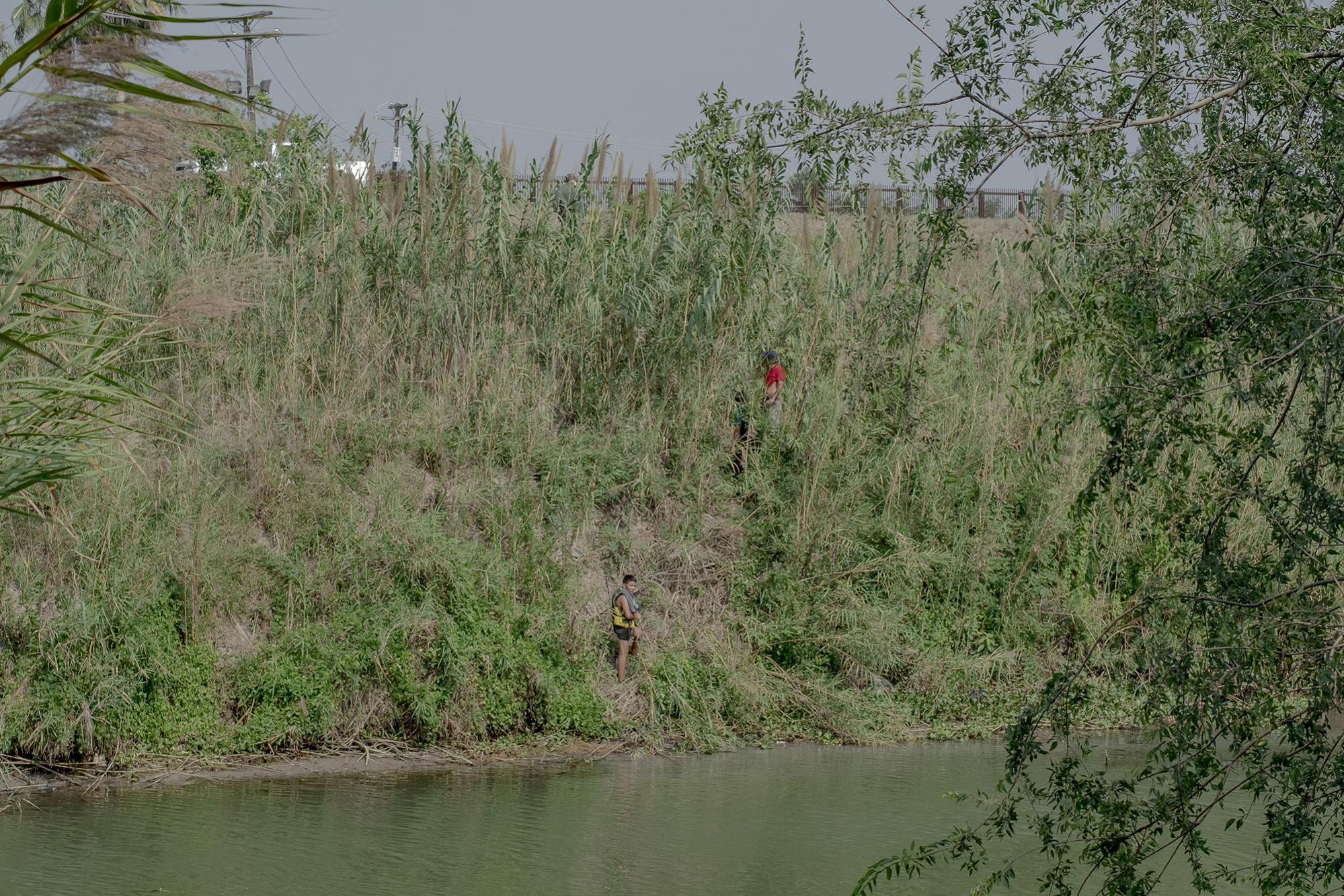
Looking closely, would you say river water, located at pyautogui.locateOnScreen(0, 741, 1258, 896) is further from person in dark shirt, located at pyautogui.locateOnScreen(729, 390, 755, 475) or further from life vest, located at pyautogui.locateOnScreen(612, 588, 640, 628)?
person in dark shirt, located at pyautogui.locateOnScreen(729, 390, 755, 475)

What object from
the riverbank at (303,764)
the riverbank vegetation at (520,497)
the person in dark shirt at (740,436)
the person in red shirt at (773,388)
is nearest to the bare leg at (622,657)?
the riverbank vegetation at (520,497)

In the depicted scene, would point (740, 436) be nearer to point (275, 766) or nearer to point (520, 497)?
point (520, 497)

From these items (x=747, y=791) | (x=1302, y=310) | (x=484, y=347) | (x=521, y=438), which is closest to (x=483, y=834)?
(x=747, y=791)

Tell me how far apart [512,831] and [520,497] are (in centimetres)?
397

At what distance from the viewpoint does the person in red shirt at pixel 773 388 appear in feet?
46.3

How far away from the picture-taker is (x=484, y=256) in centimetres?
1444

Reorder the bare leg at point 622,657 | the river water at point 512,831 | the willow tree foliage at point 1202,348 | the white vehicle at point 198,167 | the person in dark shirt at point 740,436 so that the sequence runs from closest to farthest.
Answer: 1. the willow tree foliage at point 1202,348
2. the river water at point 512,831
3. the bare leg at point 622,657
4. the person in dark shirt at point 740,436
5. the white vehicle at point 198,167

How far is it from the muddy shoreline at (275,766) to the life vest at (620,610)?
995 mm

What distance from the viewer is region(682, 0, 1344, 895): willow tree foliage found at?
416 cm

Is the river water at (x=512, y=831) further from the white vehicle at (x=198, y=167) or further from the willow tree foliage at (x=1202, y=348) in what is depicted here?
the white vehicle at (x=198, y=167)

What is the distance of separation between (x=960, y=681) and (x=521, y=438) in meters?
4.74

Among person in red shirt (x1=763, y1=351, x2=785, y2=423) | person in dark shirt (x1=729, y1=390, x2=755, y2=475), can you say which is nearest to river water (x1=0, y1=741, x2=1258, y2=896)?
person in dark shirt (x1=729, y1=390, x2=755, y2=475)

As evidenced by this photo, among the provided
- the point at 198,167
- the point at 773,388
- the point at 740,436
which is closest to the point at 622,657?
the point at 740,436

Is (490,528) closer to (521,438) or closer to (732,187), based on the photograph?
(521,438)
